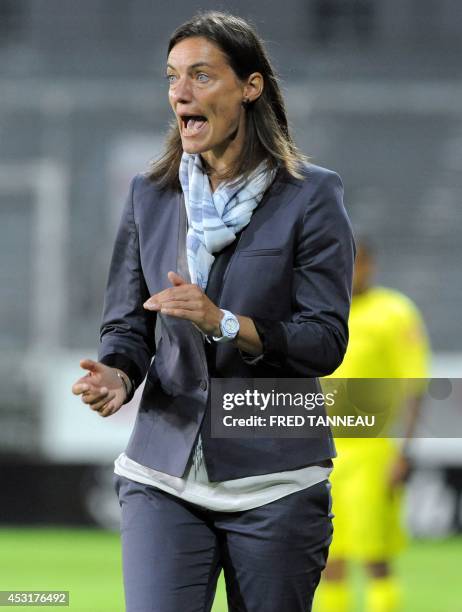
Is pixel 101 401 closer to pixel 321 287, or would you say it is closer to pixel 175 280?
pixel 175 280

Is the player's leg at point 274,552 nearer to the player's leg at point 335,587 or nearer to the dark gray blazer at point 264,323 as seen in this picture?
the dark gray blazer at point 264,323

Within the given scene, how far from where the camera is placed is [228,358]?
241 centimetres

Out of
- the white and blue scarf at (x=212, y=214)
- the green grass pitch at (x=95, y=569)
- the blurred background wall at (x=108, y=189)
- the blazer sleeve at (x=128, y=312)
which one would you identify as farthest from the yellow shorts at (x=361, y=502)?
the blurred background wall at (x=108, y=189)

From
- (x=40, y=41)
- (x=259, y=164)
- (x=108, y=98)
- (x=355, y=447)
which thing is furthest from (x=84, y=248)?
(x=259, y=164)

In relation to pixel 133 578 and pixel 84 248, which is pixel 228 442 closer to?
pixel 133 578

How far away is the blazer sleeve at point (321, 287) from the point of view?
2367 millimetres

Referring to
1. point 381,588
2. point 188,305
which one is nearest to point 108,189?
point 381,588

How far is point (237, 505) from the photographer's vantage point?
2.36 m

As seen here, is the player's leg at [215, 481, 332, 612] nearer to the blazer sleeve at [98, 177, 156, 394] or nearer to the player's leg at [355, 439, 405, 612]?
the blazer sleeve at [98, 177, 156, 394]

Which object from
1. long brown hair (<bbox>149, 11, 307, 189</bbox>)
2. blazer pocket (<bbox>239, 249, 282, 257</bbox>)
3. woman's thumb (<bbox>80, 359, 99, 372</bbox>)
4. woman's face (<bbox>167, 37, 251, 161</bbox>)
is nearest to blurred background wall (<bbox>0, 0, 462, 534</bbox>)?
long brown hair (<bbox>149, 11, 307, 189</bbox>)

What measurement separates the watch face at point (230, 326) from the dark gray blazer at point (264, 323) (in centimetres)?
6

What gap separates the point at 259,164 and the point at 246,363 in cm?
39

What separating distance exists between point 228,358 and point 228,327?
15 centimetres

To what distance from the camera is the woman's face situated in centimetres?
241
